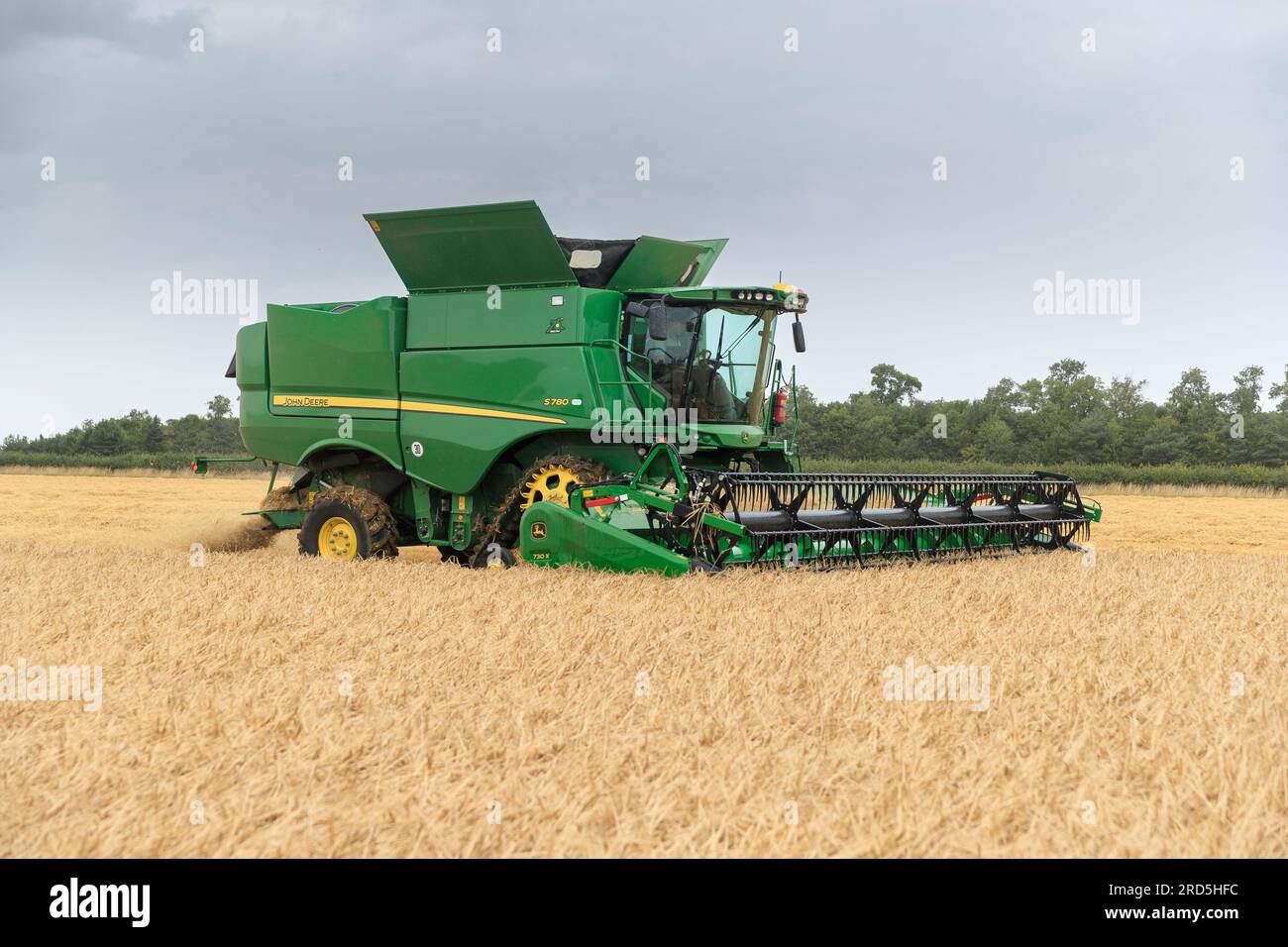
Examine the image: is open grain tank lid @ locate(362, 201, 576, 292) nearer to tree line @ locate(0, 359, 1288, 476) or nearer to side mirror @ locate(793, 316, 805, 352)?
side mirror @ locate(793, 316, 805, 352)

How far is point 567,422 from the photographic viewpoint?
9312 millimetres

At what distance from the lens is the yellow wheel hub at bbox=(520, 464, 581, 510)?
9.13 meters

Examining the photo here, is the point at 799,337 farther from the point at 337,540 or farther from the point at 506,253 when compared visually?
the point at 337,540

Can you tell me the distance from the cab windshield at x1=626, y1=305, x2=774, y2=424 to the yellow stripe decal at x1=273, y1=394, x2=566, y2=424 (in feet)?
3.05

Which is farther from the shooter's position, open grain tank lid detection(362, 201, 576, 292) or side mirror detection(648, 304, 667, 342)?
open grain tank lid detection(362, 201, 576, 292)

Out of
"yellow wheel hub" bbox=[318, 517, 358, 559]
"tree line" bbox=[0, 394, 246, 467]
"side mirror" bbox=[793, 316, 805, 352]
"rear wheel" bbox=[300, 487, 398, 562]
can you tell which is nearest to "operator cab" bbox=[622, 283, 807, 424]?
"side mirror" bbox=[793, 316, 805, 352]

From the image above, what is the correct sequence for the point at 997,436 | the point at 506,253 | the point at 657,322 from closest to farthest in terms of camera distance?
1. the point at 657,322
2. the point at 506,253
3. the point at 997,436

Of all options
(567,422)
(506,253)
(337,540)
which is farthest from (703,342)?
(337,540)

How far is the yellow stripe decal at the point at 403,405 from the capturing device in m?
9.61

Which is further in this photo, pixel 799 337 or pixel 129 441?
pixel 129 441

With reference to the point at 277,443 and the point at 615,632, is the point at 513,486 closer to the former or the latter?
the point at 277,443

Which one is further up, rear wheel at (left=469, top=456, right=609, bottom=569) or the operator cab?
the operator cab

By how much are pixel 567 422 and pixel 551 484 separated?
53 centimetres

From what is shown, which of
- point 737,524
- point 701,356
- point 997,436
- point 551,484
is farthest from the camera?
point 997,436
